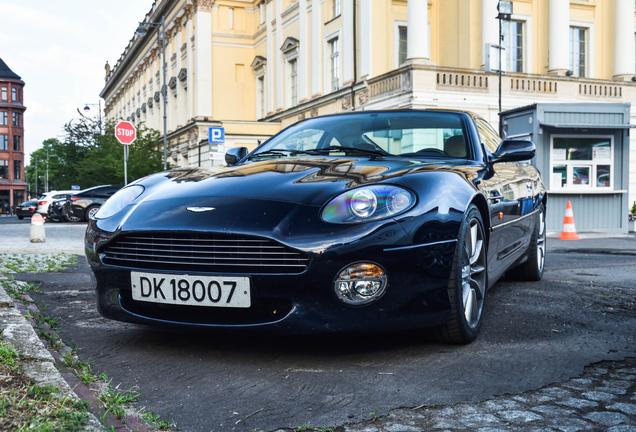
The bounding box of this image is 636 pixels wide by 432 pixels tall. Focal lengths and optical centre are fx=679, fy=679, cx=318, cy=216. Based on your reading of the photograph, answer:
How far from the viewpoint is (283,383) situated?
9.22 feet

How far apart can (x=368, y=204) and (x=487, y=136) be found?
2.41m

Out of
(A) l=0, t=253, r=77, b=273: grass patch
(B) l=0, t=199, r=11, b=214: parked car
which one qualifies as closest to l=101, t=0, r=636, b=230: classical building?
(A) l=0, t=253, r=77, b=273: grass patch

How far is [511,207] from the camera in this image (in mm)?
4637

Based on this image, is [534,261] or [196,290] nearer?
[196,290]

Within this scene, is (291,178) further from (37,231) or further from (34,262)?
(37,231)

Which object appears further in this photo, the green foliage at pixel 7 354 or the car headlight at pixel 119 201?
the car headlight at pixel 119 201

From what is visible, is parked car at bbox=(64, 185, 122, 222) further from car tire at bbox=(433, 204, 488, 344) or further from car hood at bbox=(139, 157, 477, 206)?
car tire at bbox=(433, 204, 488, 344)

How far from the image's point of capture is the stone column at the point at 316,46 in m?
30.2

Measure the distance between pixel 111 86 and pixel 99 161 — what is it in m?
63.6

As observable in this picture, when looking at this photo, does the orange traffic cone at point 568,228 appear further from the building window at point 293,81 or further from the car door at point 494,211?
the building window at point 293,81

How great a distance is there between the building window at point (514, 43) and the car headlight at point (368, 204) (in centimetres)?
2499

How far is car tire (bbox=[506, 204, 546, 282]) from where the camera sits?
5742mm

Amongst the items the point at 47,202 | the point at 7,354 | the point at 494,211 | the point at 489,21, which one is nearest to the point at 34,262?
the point at 7,354

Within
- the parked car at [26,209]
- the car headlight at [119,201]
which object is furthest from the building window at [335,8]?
the car headlight at [119,201]
